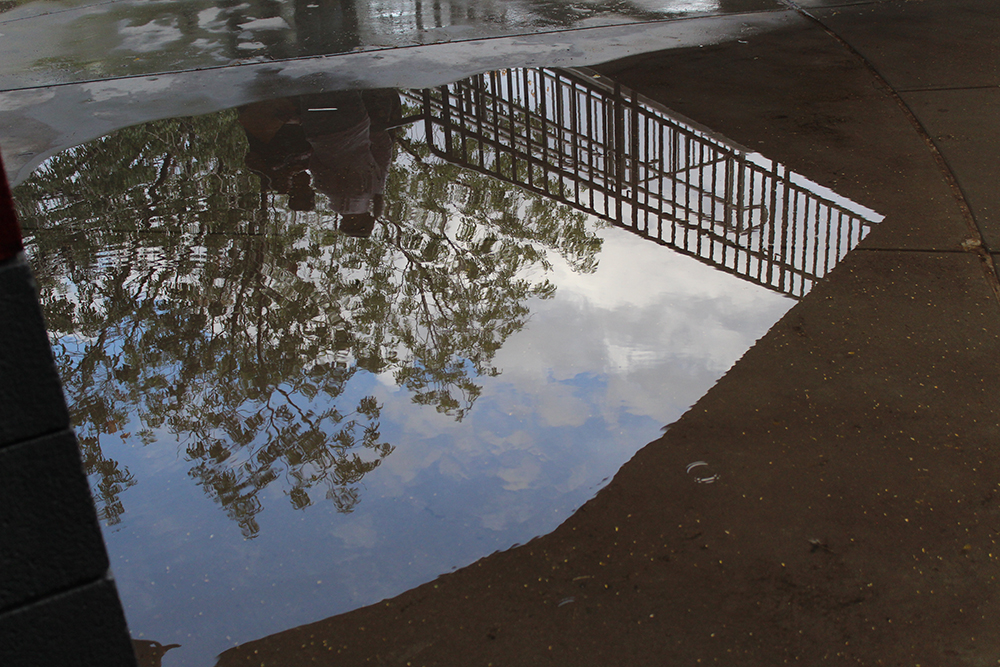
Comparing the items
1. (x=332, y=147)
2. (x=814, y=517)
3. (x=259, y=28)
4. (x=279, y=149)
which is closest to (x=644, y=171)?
(x=332, y=147)

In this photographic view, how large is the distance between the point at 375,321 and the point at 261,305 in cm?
62

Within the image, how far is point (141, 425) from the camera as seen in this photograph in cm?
346

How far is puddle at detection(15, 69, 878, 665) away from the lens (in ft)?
9.47

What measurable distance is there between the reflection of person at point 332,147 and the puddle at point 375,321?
31 mm

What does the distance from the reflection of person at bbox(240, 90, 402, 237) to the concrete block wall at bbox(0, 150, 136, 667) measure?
381cm

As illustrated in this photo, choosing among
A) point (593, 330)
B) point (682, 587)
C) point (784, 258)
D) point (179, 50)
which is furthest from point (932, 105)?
point (179, 50)

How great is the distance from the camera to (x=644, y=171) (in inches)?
223

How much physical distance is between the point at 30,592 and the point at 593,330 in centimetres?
305

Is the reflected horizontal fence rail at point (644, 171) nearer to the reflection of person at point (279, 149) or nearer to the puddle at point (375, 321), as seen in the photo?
the puddle at point (375, 321)

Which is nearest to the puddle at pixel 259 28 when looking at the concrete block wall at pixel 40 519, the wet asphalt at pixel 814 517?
the wet asphalt at pixel 814 517

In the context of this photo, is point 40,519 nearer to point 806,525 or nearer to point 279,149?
point 806,525

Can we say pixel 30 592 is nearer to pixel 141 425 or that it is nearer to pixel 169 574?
pixel 169 574

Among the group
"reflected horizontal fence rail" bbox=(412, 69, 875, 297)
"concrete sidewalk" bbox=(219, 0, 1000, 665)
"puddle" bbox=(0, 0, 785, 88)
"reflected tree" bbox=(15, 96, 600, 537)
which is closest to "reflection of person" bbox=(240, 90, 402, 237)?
"reflected tree" bbox=(15, 96, 600, 537)

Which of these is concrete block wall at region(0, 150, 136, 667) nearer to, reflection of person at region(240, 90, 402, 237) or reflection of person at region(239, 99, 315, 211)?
reflection of person at region(240, 90, 402, 237)
